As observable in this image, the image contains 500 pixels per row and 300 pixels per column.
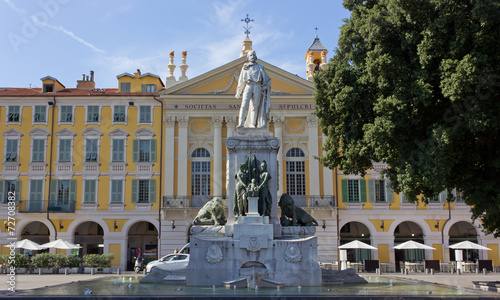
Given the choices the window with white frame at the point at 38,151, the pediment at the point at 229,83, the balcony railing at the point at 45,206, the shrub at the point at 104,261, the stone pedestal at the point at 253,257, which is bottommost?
the shrub at the point at 104,261

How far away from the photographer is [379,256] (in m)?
38.3

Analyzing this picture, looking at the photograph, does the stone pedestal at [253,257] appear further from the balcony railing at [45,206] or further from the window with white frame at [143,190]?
the balcony railing at [45,206]

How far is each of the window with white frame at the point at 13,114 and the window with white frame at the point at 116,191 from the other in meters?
8.86

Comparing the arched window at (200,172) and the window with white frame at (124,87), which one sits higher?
the window with white frame at (124,87)

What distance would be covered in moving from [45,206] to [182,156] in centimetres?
1055

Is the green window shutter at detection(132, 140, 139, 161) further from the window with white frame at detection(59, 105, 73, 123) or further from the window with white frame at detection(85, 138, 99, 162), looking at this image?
the window with white frame at detection(59, 105, 73, 123)

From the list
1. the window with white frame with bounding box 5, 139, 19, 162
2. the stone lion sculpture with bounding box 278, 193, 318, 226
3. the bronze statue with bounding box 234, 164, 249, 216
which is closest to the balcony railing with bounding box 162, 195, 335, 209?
the window with white frame with bounding box 5, 139, 19, 162

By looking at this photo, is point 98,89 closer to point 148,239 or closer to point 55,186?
point 55,186

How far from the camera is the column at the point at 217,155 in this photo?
38.6 m

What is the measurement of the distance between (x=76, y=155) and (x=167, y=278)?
26.7 m

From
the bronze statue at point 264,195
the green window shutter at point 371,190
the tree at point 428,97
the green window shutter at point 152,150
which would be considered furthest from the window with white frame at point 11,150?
→ the bronze statue at point 264,195

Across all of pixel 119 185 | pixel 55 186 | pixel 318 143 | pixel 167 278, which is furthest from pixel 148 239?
pixel 167 278

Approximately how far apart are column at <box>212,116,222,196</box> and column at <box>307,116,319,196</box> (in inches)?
264

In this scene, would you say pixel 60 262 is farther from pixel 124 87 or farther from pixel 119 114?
pixel 124 87
